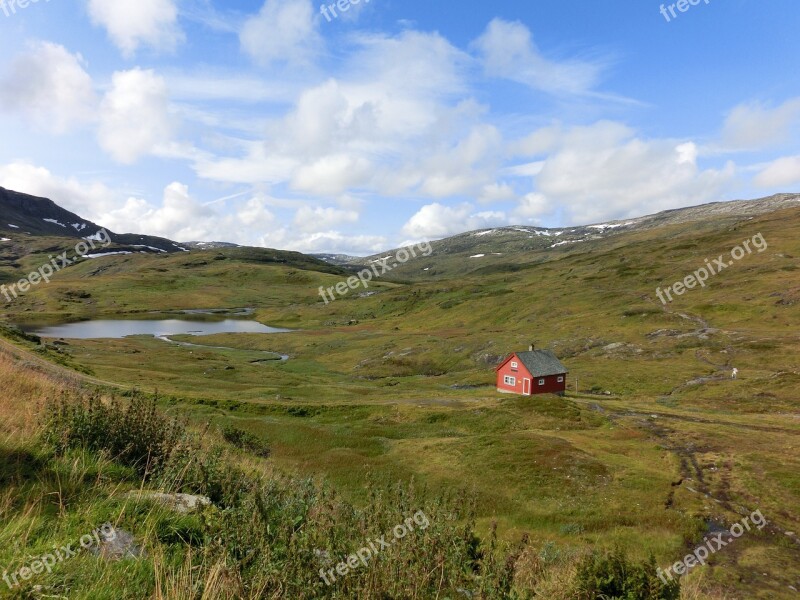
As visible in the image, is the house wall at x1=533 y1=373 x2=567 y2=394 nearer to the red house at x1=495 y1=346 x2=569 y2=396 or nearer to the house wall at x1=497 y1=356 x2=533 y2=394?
the red house at x1=495 y1=346 x2=569 y2=396

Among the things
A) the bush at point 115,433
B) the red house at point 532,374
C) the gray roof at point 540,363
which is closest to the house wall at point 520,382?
the red house at point 532,374

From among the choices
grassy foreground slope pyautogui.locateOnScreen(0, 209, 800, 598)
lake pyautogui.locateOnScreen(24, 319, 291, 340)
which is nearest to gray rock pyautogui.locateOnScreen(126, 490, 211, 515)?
grassy foreground slope pyautogui.locateOnScreen(0, 209, 800, 598)

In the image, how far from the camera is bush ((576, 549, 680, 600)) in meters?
8.48

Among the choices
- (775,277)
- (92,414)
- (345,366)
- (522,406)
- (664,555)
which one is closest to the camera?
(92,414)

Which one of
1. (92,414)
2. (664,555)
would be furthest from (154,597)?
(664,555)

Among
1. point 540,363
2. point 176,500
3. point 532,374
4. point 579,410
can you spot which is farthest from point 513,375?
point 176,500

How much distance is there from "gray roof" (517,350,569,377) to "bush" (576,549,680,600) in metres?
76.0

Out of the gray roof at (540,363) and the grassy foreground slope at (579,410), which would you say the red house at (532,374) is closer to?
the gray roof at (540,363)

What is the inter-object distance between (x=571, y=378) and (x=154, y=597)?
102 metres

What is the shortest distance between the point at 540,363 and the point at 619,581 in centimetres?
7951

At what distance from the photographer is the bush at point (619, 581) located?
27.8ft

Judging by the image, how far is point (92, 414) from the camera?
9.82 meters

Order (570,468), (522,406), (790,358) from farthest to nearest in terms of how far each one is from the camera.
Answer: (790,358)
(522,406)
(570,468)

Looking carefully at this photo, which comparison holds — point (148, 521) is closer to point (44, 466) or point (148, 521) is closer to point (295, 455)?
point (44, 466)
